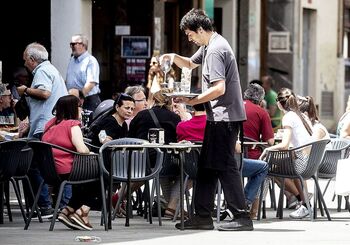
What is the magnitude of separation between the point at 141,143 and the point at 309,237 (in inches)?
81.4

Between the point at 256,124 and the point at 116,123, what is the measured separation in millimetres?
1595

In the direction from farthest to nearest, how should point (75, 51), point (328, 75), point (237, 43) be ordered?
point (328, 75)
point (237, 43)
point (75, 51)

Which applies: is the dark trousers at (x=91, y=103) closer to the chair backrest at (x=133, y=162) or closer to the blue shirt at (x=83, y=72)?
the blue shirt at (x=83, y=72)

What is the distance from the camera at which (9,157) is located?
14922mm

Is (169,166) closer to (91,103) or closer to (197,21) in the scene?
(197,21)

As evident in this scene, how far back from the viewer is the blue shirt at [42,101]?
1673cm

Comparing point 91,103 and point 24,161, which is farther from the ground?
point 91,103

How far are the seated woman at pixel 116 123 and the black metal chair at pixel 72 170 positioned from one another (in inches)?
57.6

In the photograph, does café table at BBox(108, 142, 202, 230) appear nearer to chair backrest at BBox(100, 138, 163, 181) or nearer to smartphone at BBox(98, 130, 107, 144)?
chair backrest at BBox(100, 138, 163, 181)

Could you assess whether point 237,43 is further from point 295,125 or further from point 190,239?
point 190,239

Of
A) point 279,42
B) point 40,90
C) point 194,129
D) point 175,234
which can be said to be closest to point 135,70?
point 279,42

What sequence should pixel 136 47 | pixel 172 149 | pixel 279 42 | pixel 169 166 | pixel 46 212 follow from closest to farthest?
pixel 172 149 < pixel 169 166 < pixel 46 212 < pixel 136 47 < pixel 279 42

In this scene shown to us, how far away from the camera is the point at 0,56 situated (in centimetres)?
2445

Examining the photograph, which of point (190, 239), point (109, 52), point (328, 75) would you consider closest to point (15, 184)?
point (190, 239)
